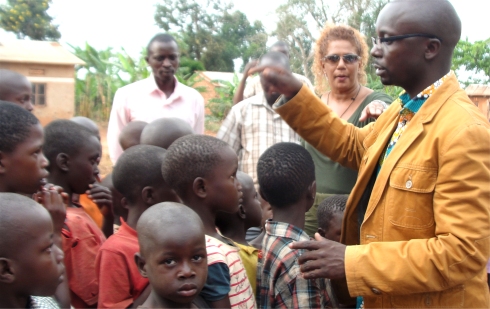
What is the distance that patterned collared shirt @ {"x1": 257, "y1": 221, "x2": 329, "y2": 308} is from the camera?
232cm

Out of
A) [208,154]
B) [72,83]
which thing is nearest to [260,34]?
[72,83]

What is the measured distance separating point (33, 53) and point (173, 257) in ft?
42.8

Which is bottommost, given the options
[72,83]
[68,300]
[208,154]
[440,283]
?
[72,83]

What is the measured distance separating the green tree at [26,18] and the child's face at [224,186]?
26.4 metres

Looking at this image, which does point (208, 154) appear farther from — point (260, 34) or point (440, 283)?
point (260, 34)

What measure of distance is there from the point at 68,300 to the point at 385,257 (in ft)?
4.50

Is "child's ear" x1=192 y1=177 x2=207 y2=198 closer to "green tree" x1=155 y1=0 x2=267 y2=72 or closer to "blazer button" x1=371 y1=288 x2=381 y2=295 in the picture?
"blazer button" x1=371 y1=288 x2=381 y2=295

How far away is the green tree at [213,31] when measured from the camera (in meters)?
31.0

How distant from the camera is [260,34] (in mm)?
29688

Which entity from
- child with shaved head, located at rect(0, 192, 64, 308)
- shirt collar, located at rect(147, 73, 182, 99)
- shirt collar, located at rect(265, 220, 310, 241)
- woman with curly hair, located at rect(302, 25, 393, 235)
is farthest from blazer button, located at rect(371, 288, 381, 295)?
shirt collar, located at rect(147, 73, 182, 99)

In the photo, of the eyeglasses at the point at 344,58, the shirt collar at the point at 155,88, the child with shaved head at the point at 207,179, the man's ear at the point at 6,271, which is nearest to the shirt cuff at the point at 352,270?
the child with shaved head at the point at 207,179

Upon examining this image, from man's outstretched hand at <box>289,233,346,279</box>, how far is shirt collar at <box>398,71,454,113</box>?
26.1 inches

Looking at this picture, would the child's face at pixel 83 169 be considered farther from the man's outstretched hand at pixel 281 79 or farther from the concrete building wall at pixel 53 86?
the concrete building wall at pixel 53 86

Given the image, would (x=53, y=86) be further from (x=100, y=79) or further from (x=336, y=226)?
(x=336, y=226)
